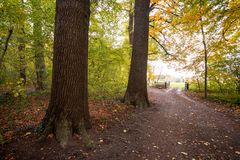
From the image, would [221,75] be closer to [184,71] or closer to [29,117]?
[184,71]

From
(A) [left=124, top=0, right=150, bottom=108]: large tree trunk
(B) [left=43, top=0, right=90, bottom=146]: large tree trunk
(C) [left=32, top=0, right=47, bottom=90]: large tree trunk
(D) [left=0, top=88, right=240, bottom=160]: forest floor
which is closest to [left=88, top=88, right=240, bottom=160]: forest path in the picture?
(D) [left=0, top=88, right=240, bottom=160]: forest floor

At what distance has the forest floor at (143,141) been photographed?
270 cm

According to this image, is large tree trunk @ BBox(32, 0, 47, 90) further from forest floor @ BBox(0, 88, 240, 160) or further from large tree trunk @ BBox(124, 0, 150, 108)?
forest floor @ BBox(0, 88, 240, 160)

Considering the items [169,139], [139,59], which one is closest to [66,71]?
[169,139]

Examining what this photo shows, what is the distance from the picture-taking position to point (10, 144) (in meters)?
2.89

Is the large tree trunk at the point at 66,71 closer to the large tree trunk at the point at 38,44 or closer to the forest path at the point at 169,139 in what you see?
the forest path at the point at 169,139

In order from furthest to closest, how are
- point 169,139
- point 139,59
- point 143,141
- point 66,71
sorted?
point 139,59 → point 169,139 → point 143,141 → point 66,71

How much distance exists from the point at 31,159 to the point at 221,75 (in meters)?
10.3

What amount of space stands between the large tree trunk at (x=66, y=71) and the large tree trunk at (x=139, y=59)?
3212 millimetres

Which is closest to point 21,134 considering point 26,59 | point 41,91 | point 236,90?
point 26,59

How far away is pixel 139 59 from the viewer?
6.16m

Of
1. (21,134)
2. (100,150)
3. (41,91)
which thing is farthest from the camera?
(41,91)

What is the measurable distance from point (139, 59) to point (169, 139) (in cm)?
356

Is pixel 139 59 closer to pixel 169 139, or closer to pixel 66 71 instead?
pixel 169 139
